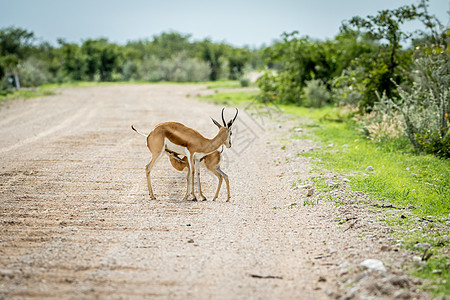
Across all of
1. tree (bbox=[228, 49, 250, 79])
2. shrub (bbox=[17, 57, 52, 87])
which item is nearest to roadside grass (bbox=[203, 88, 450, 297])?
shrub (bbox=[17, 57, 52, 87])

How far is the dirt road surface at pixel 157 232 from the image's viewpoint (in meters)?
4.29

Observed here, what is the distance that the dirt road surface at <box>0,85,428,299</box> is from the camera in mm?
4285

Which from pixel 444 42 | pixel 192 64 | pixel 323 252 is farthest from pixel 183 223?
pixel 192 64

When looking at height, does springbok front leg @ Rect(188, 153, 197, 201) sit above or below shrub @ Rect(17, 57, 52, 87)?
below

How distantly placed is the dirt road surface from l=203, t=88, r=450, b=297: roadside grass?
0.69m

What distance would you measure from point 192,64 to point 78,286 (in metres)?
44.1

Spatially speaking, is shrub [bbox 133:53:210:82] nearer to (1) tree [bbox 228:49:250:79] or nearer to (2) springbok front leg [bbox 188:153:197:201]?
(1) tree [bbox 228:49:250:79]

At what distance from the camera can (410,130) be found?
33.8 feet

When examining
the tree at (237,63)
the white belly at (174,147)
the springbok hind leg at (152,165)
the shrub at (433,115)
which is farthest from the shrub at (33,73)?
the shrub at (433,115)

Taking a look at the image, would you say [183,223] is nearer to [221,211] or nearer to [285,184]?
[221,211]

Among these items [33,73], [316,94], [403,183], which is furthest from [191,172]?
[33,73]

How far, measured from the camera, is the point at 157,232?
5.68 m

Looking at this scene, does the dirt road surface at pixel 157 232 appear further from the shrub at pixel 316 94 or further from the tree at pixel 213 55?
the tree at pixel 213 55

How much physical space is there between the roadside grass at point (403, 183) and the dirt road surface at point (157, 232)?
2.27ft
